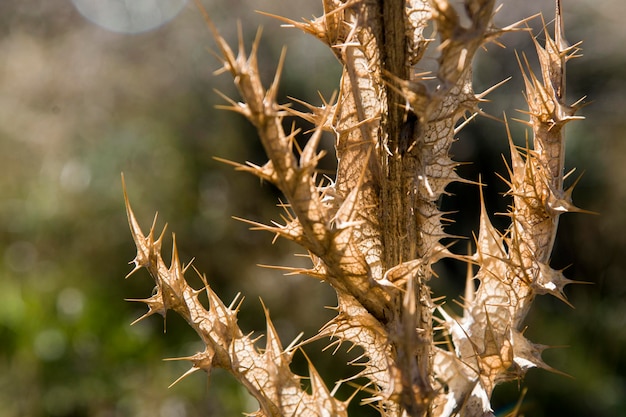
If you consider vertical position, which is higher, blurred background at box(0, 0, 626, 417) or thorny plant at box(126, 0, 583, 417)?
thorny plant at box(126, 0, 583, 417)

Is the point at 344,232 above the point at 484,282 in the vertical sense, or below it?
above

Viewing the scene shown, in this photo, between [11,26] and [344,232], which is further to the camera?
[11,26]

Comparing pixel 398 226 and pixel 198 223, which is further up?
pixel 398 226

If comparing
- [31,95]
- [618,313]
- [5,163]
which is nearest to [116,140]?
[5,163]

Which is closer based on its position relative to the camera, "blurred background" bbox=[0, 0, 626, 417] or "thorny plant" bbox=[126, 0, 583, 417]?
A: "thorny plant" bbox=[126, 0, 583, 417]

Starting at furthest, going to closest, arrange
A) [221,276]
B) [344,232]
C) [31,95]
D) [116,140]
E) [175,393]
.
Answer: [31,95] < [116,140] < [221,276] < [175,393] < [344,232]

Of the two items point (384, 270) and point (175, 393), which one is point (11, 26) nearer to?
point (175, 393)
